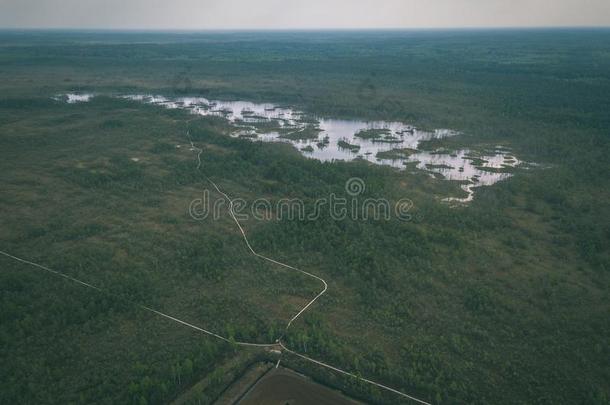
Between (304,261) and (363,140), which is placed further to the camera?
(363,140)

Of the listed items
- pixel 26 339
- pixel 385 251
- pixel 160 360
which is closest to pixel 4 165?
pixel 26 339

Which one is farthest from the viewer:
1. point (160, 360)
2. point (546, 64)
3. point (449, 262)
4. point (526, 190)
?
point (546, 64)

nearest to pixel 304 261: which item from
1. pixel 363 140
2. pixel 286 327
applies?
pixel 286 327

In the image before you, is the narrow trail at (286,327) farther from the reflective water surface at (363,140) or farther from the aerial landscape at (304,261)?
the reflective water surface at (363,140)

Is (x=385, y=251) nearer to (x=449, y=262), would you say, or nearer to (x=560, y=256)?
(x=449, y=262)

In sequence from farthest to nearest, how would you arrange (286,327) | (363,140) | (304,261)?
1. (363,140)
2. (304,261)
3. (286,327)

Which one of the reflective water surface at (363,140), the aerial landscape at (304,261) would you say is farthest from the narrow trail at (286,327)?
the reflective water surface at (363,140)

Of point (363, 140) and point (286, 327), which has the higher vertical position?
point (363, 140)

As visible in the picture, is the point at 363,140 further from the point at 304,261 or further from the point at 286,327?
the point at 286,327

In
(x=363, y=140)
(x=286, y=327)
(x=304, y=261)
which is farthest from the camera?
(x=363, y=140)
